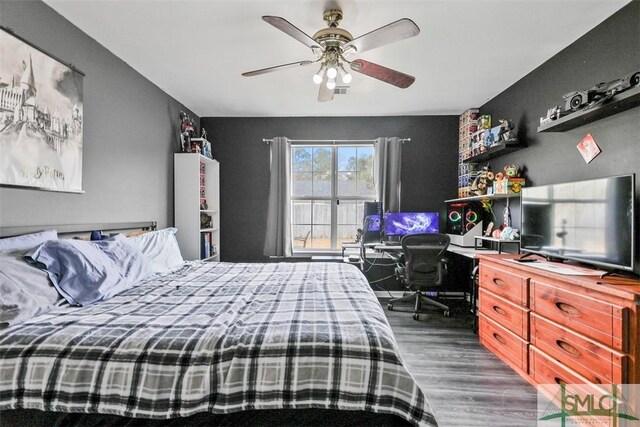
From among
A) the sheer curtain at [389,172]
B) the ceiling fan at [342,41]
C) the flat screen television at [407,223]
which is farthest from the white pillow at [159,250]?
the sheer curtain at [389,172]

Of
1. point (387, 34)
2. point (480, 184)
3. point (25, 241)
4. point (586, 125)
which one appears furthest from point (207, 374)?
point (480, 184)

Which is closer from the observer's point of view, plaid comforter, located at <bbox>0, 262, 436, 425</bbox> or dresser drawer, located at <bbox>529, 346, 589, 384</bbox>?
plaid comforter, located at <bbox>0, 262, 436, 425</bbox>

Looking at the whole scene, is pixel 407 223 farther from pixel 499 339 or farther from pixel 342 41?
pixel 342 41

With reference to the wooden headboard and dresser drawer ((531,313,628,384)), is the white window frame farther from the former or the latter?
dresser drawer ((531,313,628,384))

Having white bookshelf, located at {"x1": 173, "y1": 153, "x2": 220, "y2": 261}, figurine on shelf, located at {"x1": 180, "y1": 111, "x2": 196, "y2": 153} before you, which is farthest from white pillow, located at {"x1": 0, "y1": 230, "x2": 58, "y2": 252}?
figurine on shelf, located at {"x1": 180, "y1": 111, "x2": 196, "y2": 153}

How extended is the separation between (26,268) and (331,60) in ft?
7.01

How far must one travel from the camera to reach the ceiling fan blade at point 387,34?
1652 millimetres

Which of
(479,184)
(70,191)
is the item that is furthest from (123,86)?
(479,184)

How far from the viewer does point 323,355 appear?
1159mm

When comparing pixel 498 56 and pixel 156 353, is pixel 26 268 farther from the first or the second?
pixel 498 56

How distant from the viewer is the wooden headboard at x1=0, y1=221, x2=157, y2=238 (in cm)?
176

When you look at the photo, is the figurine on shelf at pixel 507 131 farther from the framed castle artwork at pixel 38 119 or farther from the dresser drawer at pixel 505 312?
the framed castle artwork at pixel 38 119

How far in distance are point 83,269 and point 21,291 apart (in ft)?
0.96
